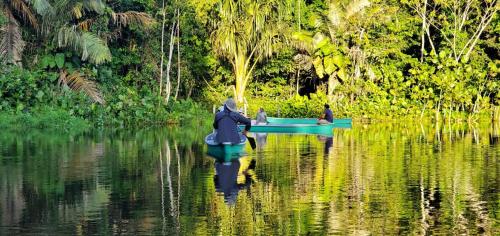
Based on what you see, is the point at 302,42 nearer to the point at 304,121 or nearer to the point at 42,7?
the point at 304,121

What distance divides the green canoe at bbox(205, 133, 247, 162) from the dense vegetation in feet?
54.7

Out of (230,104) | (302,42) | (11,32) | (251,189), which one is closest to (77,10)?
(11,32)

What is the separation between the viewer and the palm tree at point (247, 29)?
1661 inches

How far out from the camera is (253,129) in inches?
1355

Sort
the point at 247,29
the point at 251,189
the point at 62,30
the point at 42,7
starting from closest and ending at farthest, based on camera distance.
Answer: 1. the point at 251,189
2. the point at 42,7
3. the point at 62,30
4. the point at 247,29

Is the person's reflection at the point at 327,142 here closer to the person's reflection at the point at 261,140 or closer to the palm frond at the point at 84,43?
the person's reflection at the point at 261,140

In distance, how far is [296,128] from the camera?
33.5 meters

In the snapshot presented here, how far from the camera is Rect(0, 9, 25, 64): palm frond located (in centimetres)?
3516

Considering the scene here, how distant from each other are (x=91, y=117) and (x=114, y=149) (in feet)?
43.0

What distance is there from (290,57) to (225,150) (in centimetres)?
2563

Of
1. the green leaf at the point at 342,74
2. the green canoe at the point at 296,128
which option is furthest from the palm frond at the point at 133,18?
the green leaf at the point at 342,74

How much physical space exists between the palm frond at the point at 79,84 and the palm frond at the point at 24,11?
7.69ft

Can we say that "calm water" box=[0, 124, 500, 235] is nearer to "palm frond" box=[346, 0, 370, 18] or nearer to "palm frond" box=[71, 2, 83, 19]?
"palm frond" box=[71, 2, 83, 19]

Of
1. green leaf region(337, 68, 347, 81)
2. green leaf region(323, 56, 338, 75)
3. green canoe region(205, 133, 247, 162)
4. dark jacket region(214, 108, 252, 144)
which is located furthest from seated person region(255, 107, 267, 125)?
dark jacket region(214, 108, 252, 144)
